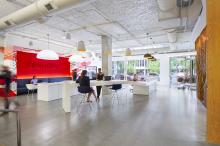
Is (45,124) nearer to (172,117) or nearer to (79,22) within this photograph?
(172,117)

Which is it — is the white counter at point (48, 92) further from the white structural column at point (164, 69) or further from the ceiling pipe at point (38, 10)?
the white structural column at point (164, 69)

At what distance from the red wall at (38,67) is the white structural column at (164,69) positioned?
9456 millimetres

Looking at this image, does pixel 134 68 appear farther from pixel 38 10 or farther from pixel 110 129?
pixel 110 129

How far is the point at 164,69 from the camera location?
17.0m

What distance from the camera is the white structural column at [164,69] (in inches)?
661

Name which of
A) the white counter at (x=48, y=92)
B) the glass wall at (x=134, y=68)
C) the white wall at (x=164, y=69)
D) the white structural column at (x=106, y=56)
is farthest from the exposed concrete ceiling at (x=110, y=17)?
the glass wall at (x=134, y=68)

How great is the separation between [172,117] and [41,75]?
30.6 feet

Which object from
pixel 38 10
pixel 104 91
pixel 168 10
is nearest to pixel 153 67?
pixel 104 91

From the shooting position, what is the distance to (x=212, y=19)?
320cm

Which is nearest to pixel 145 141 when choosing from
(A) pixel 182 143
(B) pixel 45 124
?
(A) pixel 182 143

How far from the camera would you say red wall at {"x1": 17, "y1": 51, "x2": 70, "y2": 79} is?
995cm

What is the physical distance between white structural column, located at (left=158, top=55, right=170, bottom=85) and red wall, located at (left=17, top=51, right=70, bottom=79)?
946 cm

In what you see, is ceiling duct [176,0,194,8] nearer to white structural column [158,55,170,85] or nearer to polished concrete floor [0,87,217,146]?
polished concrete floor [0,87,217,146]

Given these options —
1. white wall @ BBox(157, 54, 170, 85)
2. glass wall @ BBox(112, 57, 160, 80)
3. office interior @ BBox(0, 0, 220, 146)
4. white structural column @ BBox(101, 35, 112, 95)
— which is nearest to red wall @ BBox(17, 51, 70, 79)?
office interior @ BBox(0, 0, 220, 146)
